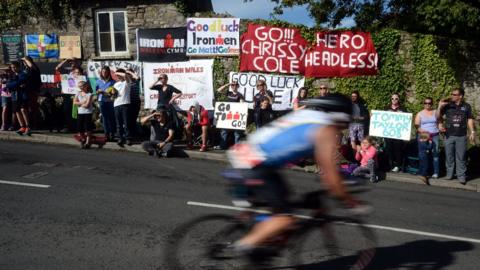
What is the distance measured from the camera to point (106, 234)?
6.20 m

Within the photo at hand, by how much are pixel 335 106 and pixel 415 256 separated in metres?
2.50

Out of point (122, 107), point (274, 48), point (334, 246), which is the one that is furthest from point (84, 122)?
point (334, 246)

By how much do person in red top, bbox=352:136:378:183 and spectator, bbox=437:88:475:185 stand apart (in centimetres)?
153

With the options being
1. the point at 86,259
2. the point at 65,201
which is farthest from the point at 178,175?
the point at 86,259

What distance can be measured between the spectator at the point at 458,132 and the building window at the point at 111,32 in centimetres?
967

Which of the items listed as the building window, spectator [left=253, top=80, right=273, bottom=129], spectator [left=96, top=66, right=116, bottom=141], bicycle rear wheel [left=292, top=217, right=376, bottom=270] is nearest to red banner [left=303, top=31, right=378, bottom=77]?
spectator [left=253, top=80, right=273, bottom=129]

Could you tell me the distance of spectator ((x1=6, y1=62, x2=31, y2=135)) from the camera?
13.1 m

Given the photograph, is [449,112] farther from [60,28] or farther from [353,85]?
[60,28]

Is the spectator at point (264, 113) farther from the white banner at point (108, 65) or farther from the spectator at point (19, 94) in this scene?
the spectator at point (19, 94)

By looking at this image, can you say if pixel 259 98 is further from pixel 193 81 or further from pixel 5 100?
pixel 5 100

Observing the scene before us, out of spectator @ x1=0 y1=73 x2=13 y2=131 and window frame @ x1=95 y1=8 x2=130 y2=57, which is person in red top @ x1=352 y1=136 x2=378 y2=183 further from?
spectator @ x1=0 y1=73 x2=13 y2=131

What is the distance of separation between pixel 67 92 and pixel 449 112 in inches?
434

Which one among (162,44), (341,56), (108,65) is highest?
(162,44)

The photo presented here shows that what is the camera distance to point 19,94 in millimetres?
13242
